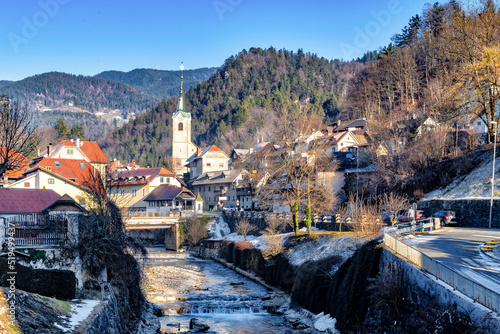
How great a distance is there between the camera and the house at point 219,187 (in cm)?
8552

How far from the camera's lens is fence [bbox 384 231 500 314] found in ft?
43.4

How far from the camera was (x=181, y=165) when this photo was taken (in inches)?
5615

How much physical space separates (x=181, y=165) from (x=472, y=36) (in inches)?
4180

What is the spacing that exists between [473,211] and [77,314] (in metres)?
29.5

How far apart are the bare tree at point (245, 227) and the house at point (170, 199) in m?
23.8

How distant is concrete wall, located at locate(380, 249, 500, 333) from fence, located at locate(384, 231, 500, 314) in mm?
167

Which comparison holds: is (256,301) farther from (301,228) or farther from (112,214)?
(301,228)

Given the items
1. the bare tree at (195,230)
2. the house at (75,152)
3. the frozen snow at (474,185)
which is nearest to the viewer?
the frozen snow at (474,185)

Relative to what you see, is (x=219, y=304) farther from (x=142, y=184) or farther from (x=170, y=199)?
(x=142, y=184)

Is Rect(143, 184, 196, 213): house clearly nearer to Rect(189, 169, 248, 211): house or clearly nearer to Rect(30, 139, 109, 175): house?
Rect(189, 169, 248, 211): house

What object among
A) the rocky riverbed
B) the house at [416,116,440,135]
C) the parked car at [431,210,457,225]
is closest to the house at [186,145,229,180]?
the house at [416,116,440,135]

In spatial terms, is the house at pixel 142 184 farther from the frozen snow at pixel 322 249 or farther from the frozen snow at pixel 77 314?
the frozen snow at pixel 77 314

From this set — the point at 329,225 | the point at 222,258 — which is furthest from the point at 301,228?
the point at 222,258

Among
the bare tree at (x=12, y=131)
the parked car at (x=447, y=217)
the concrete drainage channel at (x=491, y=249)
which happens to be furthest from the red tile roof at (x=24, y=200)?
the parked car at (x=447, y=217)
